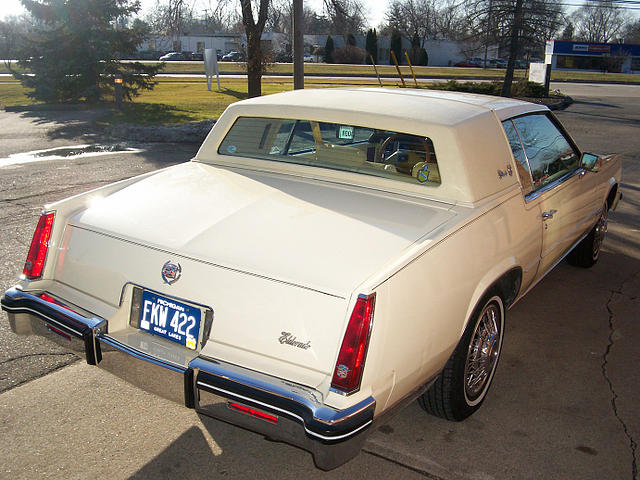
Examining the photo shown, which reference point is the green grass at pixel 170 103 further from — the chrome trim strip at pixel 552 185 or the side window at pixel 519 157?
the side window at pixel 519 157

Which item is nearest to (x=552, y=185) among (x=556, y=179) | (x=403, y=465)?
(x=556, y=179)

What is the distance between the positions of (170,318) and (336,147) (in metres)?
1.56

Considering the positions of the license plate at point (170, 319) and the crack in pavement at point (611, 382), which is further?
the crack in pavement at point (611, 382)

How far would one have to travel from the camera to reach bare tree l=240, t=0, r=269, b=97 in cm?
1702

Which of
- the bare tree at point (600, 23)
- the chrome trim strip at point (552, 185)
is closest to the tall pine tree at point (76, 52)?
the chrome trim strip at point (552, 185)

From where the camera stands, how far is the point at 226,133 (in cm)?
410

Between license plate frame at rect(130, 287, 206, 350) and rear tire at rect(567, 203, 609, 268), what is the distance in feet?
12.7

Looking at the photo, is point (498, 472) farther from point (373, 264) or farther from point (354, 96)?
point (354, 96)

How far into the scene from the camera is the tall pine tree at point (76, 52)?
19.4m

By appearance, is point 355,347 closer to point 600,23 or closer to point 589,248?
point 589,248

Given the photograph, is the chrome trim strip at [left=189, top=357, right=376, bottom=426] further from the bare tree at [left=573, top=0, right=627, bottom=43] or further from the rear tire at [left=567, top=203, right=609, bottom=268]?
the bare tree at [left=573, top=0, right=627, bottom=43]

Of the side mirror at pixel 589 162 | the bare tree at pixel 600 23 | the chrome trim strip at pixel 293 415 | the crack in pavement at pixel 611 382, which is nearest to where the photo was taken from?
the chrome trim strip at pixel 293 415

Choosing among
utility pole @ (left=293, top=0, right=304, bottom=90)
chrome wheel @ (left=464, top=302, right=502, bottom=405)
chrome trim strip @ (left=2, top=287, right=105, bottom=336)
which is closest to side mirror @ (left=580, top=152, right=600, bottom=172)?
chrome wheel @ (left=464, top=302, right=502, bottom=405)

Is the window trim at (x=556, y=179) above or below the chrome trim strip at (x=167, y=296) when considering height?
above
